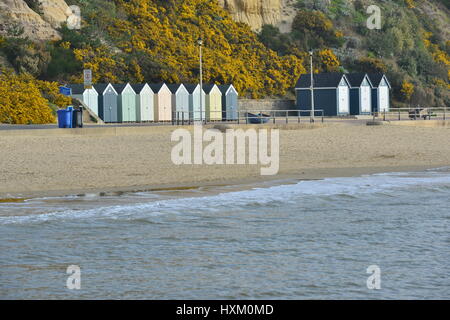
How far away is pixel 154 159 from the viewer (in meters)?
24.5

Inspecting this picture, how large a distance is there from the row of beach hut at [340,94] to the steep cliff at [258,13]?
18763 millimetres

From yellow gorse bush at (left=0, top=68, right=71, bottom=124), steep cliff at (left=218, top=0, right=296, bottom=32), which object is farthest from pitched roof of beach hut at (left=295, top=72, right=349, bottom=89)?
yellow gorse bush at (left=0, top=68, right=71, bottom=124)

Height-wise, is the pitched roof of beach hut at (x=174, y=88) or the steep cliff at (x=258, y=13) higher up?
the steep cliff at (x=258, y=13)

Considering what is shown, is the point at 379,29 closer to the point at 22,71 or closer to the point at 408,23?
Answer: the point at 408,23

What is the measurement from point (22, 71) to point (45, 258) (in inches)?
1598

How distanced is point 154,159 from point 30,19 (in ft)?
114

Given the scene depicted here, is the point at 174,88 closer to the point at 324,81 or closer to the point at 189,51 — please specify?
the point at 189,51

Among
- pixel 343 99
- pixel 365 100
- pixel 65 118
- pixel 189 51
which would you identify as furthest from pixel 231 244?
pixel 189 51

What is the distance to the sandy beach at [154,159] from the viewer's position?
19953mm

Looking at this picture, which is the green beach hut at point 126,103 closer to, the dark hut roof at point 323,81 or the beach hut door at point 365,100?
the dark hut roof at point 323,81

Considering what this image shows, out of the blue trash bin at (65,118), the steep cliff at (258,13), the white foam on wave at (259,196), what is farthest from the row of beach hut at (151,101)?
the steep cliff at (258,13)

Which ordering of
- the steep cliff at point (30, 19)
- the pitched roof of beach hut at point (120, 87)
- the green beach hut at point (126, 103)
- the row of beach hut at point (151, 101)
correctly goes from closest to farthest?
the row of beach hut at point (151, 101) → the green beach hut at point (126, 103) → the pitched roof of beach hut at point (120, 87) → the steep cliff at point (30, 19)

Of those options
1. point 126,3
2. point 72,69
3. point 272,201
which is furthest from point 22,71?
point 272,201
